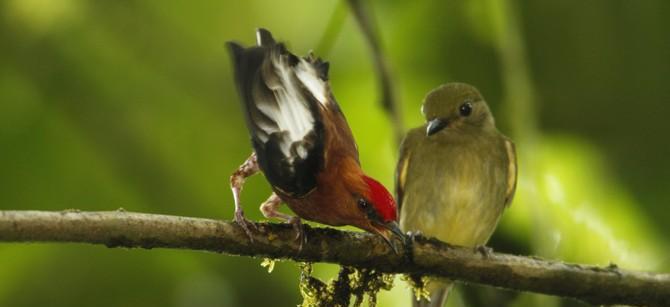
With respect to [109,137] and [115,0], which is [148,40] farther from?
[109,137]

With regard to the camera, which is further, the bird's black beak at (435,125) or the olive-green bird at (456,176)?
the olive-green bird at (456,176)

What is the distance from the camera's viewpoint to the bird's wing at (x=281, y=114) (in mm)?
2674

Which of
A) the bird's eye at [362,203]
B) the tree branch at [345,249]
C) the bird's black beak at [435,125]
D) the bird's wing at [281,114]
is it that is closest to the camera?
the bird's wing at [281,114]

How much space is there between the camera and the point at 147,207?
4602mm

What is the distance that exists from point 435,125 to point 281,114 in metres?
1.93

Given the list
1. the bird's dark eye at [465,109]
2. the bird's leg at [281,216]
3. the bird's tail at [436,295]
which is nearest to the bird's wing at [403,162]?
the bird's dark eye at [465,109]

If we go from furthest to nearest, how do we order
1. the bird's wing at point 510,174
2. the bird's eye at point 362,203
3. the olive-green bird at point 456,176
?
the bird's wing at point 510,174
the olive-green bird at point 456,176
the bird's eye at point 362,203

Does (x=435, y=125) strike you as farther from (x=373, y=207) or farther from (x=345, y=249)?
(x=373, y=207)

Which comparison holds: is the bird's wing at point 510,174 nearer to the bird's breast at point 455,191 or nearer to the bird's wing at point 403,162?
the bird's breast at point 455,191

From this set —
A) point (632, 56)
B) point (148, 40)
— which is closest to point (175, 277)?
point (148, 40)

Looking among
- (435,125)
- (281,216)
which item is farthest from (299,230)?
(435,125)

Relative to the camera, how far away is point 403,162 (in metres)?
4.92

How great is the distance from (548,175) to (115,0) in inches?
90.7

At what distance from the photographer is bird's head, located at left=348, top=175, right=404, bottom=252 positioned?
3.04 metres
